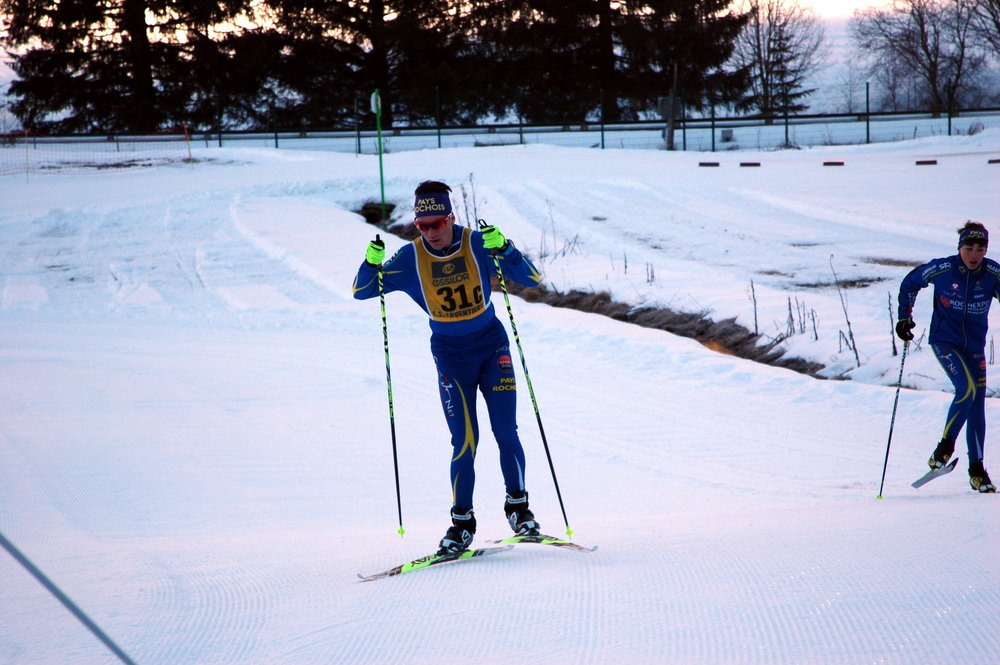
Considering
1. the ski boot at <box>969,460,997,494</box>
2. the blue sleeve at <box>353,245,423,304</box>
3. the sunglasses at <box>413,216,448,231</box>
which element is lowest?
the ski boot at <box>969,460,997,494</box>

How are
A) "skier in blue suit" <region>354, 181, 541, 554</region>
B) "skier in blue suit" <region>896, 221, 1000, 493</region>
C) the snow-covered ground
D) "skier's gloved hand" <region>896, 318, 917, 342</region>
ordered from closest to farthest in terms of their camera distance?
the snow-covered ground
"skier in blue suit" <region>354, 181, 541, 554</region>
"skier in blue suit" <region>896, 221, 1000, 493</region>
"skier's gloved hand" <region>896, 318, 917, 342</region>

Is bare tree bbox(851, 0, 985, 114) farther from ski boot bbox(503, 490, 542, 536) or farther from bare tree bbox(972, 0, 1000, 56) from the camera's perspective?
ski boot bbox(503, 490, 542, 536)

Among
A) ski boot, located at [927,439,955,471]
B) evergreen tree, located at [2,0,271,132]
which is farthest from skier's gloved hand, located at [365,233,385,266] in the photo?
evergreen tree, located at [2,0,271,132]

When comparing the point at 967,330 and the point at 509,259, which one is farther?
the point at 967,330

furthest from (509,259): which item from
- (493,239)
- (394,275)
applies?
(394,275)

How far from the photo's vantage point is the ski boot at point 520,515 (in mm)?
5242

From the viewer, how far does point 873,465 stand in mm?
Answer: 7547

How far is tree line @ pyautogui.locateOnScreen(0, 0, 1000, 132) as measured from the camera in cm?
3966

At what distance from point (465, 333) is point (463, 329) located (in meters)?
0.03

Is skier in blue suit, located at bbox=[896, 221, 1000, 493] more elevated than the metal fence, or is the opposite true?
the metal fence

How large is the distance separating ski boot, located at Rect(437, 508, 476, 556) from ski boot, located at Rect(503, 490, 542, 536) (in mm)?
249

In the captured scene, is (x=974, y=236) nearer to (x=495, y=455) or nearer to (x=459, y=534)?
(x=495, y=455)

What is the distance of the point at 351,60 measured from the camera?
1646 inches

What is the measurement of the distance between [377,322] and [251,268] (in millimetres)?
4853
